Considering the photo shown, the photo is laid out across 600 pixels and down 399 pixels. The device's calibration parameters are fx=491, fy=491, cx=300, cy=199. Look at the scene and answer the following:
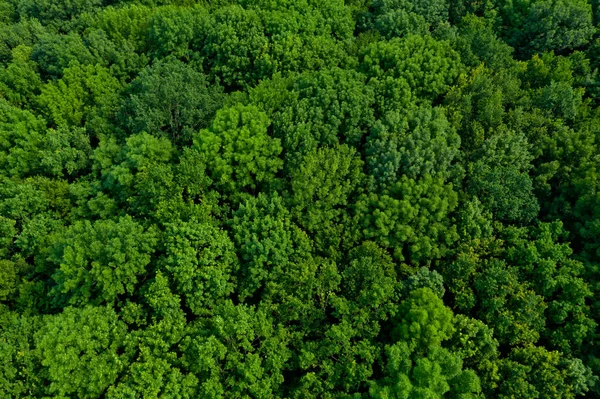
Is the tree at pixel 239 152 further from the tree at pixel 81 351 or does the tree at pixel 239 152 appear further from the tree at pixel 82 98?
the tree at pixel 81 351

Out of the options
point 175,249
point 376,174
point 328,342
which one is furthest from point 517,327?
point 175,249

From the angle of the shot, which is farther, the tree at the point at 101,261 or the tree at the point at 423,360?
the tree at the point at 101,261

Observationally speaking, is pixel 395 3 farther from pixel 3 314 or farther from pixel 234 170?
pixel 3 314

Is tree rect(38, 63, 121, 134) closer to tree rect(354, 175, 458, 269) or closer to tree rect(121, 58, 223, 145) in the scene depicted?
tree rect(121, 58, 223, 145)

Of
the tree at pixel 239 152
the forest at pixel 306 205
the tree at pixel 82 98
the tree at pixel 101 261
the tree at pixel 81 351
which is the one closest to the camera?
the tree at pixel 81 351

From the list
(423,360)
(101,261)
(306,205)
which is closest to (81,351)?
(101,261)

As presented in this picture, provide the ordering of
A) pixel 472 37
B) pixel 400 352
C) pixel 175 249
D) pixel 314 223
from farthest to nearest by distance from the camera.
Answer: pixel 472 37 < pixel 314 223 < pixel 175 249 < pixel 400 352

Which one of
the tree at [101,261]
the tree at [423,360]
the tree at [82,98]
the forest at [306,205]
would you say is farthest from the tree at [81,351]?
the tree at [82,98]

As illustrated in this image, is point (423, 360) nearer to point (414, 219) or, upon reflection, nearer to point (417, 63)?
point (414, 219)

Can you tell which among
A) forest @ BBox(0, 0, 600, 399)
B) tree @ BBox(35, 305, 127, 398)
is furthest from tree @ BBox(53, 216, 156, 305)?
tree @ BBox(35, 305, 127, 398)
